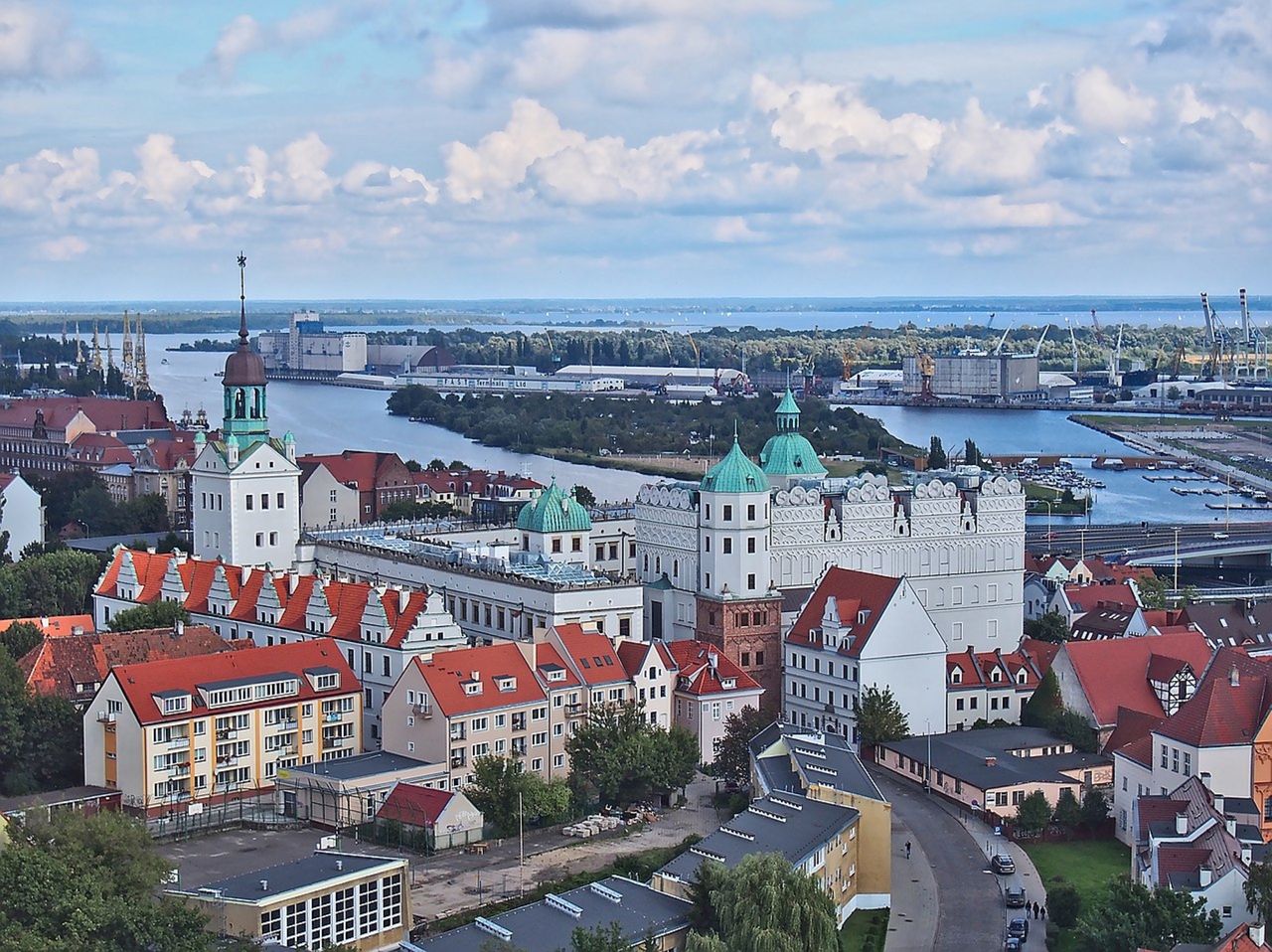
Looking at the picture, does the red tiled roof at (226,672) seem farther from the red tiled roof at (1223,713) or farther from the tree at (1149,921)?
the tree at (1149,921)

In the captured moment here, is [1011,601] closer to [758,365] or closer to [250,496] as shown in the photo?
[250,496]

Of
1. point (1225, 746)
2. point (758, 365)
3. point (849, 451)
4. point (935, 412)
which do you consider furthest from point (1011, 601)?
point (758, 365)

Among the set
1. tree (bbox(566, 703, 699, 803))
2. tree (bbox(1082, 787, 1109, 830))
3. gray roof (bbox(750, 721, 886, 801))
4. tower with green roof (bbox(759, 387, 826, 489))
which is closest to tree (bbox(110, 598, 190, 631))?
tree (bbox(566, 703, 699, 803))

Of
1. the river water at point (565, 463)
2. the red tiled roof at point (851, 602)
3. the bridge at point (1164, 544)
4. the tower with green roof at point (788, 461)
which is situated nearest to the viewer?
the red tiled roof at point (851, 602)

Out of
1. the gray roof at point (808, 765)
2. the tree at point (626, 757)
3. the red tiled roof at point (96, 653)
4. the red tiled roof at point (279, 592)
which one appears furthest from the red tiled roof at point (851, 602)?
the red tiled roof at point (96, 653)

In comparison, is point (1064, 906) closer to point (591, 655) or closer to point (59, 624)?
point (591, 655)

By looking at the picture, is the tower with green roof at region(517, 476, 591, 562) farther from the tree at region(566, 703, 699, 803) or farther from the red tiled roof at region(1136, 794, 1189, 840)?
the red tiled roof at region(1136, 794, 1189, 840)
